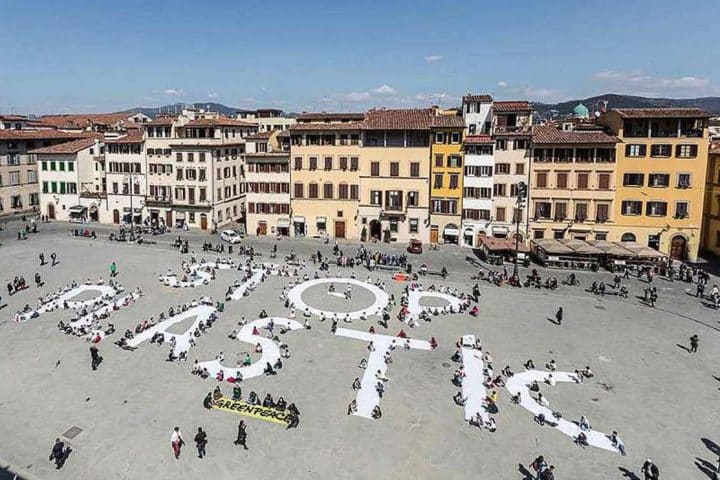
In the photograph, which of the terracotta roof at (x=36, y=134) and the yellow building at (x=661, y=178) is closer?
the yellow building at (x=661, y=178)

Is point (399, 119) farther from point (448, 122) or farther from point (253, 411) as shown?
point (253, 411)

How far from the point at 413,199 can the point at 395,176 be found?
392 cm

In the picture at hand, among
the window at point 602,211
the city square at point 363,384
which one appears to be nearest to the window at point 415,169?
the city square at point 363,384

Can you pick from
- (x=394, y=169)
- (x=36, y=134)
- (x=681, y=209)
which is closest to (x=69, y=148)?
(x=36, y=134)

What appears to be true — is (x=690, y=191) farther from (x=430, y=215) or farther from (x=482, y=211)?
(x=430, y=215)

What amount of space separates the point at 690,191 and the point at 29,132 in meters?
103

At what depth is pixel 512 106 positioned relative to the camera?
242 ft

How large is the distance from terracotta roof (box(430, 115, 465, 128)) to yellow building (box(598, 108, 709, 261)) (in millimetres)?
18914

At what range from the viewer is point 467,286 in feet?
174

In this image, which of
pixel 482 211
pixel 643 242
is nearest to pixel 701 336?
pixel 643 242

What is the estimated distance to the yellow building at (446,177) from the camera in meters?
69.4

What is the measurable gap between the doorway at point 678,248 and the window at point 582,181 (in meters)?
12.5

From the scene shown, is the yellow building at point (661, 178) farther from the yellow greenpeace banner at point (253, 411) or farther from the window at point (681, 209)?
the yellow greenpeace banner at point (253, 411)

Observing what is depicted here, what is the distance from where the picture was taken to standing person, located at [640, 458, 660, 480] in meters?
23.2
